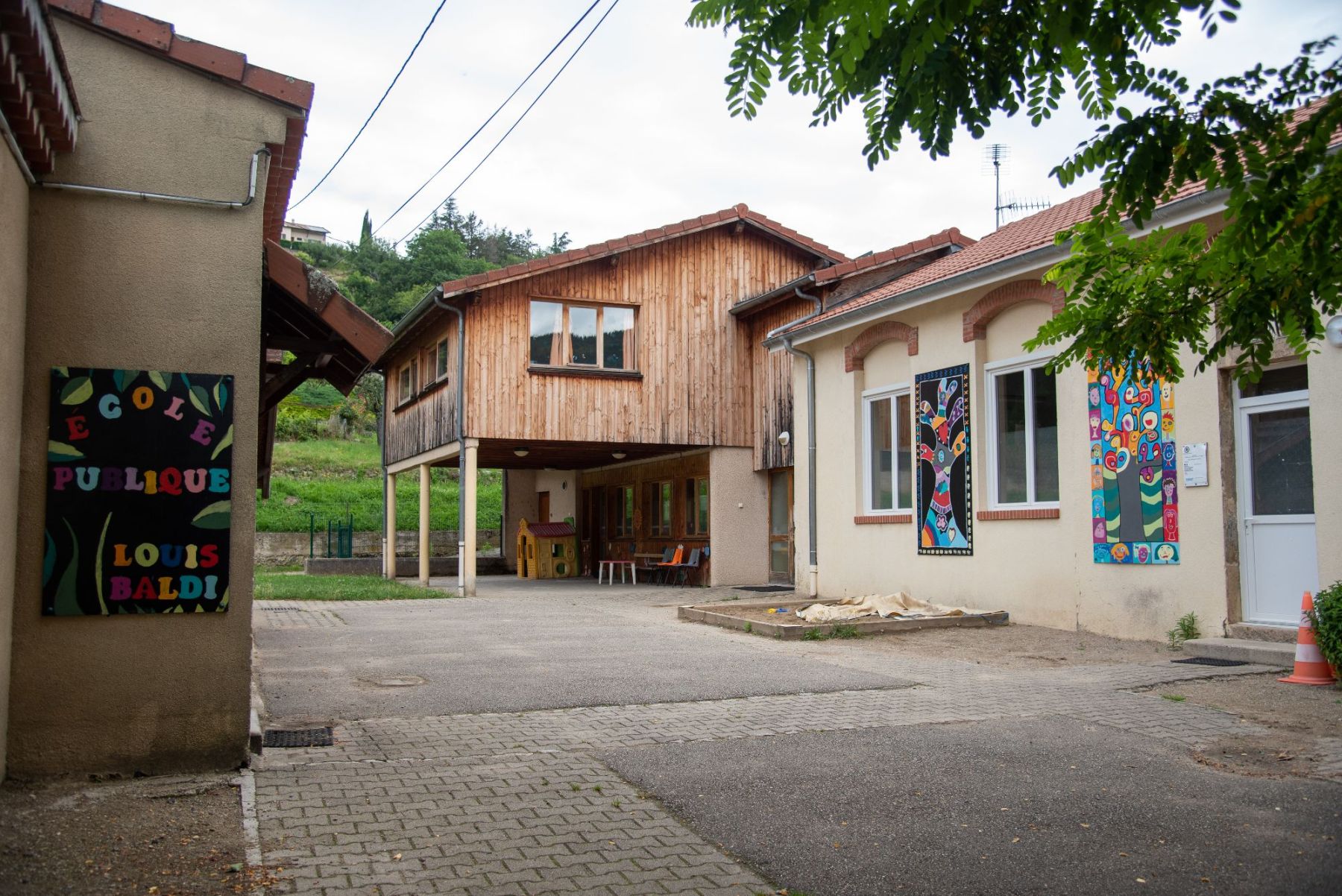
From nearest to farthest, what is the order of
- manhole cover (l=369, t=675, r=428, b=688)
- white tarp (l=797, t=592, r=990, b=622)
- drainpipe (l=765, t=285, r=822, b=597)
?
1. manhole cover (l=369, t=675, r=428, b=688)
2. white tarp (l=797, t=592, r=990, b=622)
3. drainpipe (l=765, t=285, r=822, b=597)

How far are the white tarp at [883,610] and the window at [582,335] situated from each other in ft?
25.0

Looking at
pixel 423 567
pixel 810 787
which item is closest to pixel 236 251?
pixel 810 787

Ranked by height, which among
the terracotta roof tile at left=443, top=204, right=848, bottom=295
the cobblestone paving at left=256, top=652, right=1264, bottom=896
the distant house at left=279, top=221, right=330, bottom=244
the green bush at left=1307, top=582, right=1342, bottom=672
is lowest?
the cobblestone paving at left=256, top=652, right=1264, bottom=896

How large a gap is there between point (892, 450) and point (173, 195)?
11100 millimetres

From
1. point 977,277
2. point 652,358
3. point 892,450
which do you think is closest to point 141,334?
point 977,277

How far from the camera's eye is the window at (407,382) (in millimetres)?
23578

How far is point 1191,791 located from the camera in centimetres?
540

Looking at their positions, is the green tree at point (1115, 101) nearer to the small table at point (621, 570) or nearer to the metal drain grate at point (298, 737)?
the metal drain grate at point (298, 737)

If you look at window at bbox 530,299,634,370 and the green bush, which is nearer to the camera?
the green bush

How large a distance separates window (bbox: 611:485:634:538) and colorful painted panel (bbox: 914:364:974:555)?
38.2ft

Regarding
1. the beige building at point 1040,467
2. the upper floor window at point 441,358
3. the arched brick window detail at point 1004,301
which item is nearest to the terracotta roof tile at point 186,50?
the beige building at point 1040,467

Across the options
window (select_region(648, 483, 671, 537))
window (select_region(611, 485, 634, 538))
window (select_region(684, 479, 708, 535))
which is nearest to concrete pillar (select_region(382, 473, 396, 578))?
window (select_region(611, 485, 634, 538))

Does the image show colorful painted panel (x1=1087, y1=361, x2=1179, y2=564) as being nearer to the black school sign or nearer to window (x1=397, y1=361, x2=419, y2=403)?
the black school sign

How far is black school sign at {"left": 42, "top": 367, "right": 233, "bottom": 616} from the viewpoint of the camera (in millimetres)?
5535
